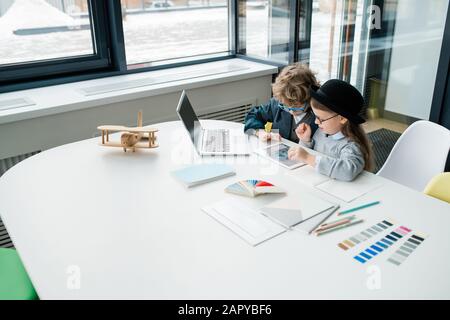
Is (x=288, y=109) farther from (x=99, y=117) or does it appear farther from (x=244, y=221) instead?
(x=99, y=117)

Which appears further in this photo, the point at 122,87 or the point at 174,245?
the point at 122,87

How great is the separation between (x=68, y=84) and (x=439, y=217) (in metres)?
2.33

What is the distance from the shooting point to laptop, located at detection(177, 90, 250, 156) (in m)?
1.93

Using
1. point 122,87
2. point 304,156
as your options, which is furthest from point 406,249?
point 122,87

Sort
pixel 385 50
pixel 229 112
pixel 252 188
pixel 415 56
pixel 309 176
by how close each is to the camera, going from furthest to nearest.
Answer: pixel 229 112 < pixel 385 50 < pixel 415 56 < pixel 309 176 < pixel 252 188

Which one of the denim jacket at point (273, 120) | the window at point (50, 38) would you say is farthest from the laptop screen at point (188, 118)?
the window at point (50, 38)

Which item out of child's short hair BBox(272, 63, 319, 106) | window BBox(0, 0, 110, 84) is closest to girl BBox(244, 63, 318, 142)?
child's short hair BBox(272, 63, 319, 106)

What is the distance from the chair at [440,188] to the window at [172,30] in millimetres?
2189

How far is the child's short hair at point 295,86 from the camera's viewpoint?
194cm

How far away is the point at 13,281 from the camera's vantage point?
1.46 meters

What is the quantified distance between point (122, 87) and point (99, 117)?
0.27 meters

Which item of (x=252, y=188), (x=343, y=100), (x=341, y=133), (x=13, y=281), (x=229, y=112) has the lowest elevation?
(x=13, y=281)

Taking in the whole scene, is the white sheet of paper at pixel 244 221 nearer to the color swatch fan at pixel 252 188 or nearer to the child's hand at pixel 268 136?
the color swatch fan at pixel 252 188
